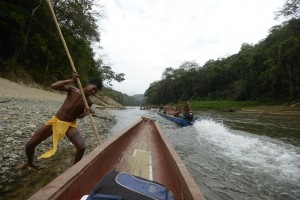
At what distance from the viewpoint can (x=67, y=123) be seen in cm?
389

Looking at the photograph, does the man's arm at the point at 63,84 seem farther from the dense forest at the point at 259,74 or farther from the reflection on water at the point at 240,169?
the dense forest at the point at 259,74

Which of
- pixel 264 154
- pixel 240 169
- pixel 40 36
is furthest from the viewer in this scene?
pixel 40 36

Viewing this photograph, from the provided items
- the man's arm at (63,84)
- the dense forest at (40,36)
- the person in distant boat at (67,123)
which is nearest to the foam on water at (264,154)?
the person in distant boat at (67,123)

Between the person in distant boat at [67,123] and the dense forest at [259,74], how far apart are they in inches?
467

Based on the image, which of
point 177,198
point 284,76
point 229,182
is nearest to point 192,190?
point 177,198

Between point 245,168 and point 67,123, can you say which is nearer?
point 67,123

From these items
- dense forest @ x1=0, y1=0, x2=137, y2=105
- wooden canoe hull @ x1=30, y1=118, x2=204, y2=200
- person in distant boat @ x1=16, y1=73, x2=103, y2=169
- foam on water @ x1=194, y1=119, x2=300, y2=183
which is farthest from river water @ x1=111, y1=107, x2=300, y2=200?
dense forest @ x1=0, y1=0, x2=137, y2=105

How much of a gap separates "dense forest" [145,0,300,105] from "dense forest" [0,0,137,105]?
43.7 feet

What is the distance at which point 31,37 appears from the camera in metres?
21.0

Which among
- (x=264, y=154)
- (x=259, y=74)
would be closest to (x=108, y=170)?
(x=264, y=154)

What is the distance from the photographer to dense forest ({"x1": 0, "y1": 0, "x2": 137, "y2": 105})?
61.3 ft

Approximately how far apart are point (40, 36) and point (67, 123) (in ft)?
68.9

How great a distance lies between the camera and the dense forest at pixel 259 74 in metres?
37.6

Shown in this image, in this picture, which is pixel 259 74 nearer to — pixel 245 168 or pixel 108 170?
pixel 245 168
